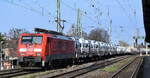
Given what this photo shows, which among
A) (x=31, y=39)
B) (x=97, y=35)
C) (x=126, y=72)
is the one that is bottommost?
(x=126, y=72)

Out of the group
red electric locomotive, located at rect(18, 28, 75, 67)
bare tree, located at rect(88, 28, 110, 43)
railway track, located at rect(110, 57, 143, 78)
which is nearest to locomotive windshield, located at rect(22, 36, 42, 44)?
red electric locomotive, located at rect(18, 28, 75, 67)

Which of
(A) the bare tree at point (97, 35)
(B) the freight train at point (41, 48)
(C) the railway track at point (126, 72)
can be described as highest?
(A) the bare tree at point (97, 35)

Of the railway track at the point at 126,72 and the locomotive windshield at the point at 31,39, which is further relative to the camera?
the locomotive windshield at the point at 31,39

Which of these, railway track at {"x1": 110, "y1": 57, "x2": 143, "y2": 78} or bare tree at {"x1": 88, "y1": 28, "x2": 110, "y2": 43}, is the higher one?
bare tree at {"x1": 88, "y1": 28, "x2": 110, "y2": 43}

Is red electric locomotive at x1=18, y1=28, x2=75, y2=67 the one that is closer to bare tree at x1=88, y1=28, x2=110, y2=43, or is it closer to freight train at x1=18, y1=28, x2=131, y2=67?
freight train at x1=18, y1=28, x2=131, y2=67

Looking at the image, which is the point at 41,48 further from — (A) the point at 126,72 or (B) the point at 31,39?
(A) the point at 126,72

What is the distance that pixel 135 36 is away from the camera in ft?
323

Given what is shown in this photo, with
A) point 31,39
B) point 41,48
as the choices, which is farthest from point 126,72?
point 31,39

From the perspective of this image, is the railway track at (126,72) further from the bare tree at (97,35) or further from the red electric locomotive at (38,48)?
the bare tree at (97,35)

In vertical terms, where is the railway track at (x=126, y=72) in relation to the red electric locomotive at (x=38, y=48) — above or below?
below

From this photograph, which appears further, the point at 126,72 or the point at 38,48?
the point at 126,72

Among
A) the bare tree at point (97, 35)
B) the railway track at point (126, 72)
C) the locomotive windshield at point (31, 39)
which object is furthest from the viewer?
the bare tree at point (97, 35)

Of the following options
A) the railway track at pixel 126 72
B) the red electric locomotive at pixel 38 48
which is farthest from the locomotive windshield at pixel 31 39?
the railway track at pixel 126 72

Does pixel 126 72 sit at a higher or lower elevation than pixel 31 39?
lower
